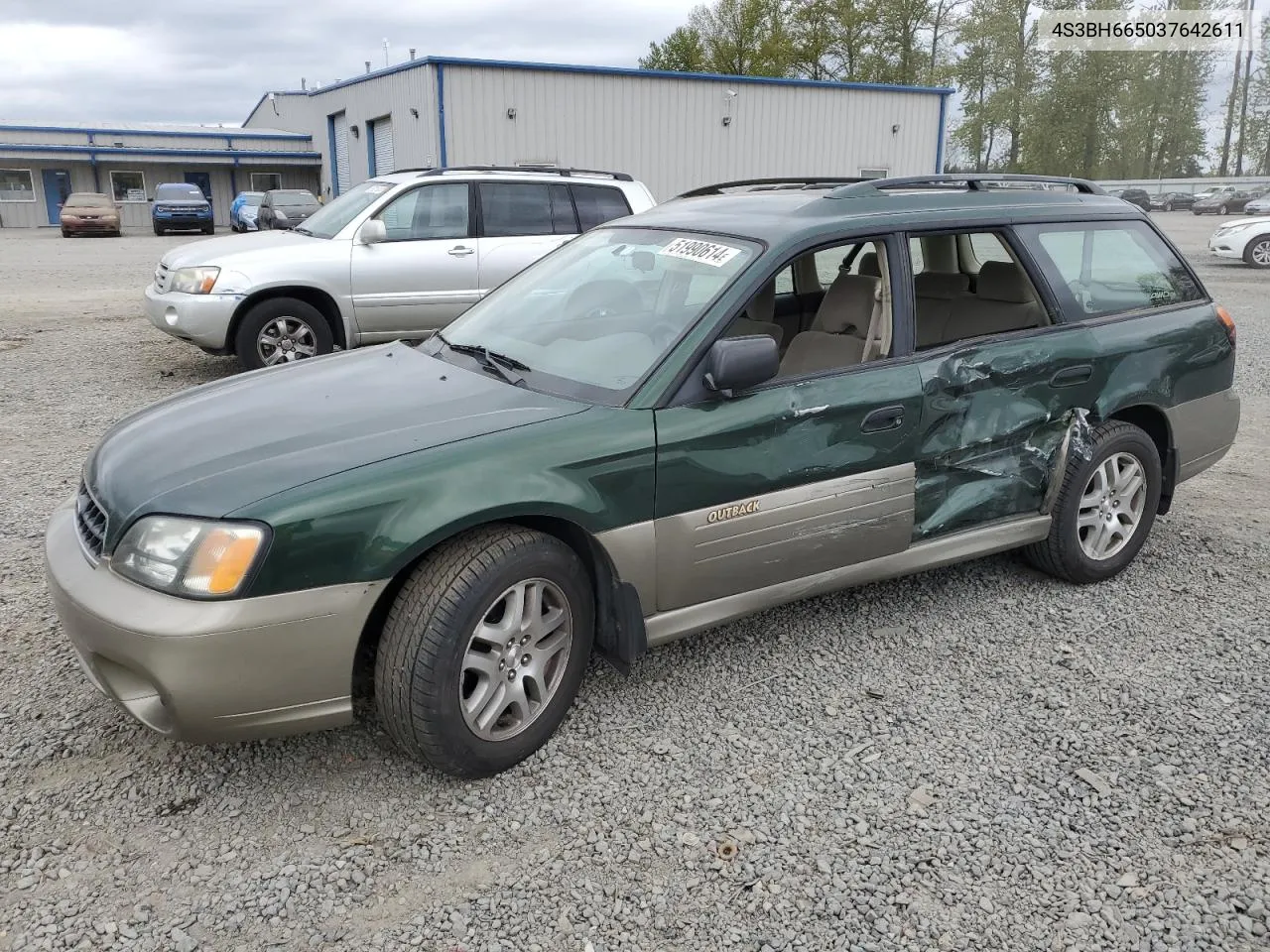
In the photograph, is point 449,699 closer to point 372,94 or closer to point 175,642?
point 175,642

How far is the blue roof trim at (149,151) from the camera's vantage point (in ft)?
134

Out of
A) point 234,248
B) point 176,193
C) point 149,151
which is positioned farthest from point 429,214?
point 149,151

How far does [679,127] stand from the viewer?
22453mm

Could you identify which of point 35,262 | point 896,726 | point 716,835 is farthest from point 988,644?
point 35,262

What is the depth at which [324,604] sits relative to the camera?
2.66 m

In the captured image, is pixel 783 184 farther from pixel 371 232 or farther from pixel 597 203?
pixel 597 203

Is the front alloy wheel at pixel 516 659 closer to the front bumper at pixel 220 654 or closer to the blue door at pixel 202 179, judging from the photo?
the front bumper at pixel 220 654

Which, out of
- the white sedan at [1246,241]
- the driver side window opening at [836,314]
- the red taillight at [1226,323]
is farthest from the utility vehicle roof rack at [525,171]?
the white sedan at [1246,241]

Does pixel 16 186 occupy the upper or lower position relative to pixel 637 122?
lower

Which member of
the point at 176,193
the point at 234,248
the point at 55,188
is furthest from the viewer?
the point at 55,188

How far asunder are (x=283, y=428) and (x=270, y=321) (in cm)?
557

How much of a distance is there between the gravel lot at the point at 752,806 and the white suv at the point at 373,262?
4.25 m

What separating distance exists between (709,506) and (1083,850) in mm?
1429

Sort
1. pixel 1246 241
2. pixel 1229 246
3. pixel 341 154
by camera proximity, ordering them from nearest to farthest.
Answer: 1. pixel 1246 241
2. pixel 1229 246
3. pixel 341 154
